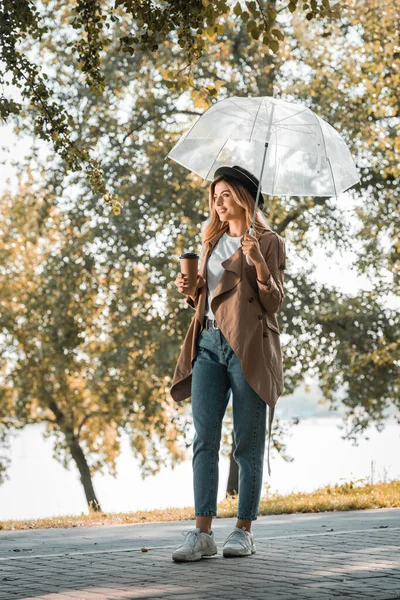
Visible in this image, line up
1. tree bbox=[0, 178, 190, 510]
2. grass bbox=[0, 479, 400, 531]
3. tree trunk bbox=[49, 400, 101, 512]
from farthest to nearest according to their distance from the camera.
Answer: tree trunk bbox=[49, 400, 101, 512] < tree bbox=[0, 178, 190, 510] < grass bbox=[0, 479, 400, 531]

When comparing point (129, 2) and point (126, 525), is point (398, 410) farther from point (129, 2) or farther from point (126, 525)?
point (129, 2)

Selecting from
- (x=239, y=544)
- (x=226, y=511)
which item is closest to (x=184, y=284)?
(x=239, y=544)

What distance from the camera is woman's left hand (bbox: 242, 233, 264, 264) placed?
5492 mm

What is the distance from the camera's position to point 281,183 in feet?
21.5

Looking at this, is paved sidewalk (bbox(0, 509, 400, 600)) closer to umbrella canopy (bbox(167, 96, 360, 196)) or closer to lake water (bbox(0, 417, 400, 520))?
umbrella canopy (bbox(167, 96, 360, 196))

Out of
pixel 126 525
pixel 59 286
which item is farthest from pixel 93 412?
pixel 126 525

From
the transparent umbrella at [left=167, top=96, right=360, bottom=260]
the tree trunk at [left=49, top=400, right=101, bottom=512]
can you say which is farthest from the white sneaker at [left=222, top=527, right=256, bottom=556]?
the tree trunk at [left=49, top=400, right=101, bottom=512]

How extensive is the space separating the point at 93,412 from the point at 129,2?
85.8 ft

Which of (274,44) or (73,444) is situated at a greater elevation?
(73,444)

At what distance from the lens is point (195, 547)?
18.1 ft

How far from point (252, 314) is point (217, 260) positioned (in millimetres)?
413

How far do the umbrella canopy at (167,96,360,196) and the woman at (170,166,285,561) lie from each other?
56cm

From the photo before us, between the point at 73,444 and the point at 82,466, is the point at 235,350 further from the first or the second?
the point at 73,444

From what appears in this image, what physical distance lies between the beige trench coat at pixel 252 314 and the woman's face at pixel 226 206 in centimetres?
19
